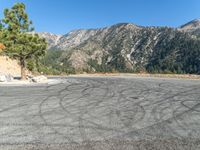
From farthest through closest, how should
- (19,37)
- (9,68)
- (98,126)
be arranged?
(9,68)
(19,37)
(98,126)

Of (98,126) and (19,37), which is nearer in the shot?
(98,126)

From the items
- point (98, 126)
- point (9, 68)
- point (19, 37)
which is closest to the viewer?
point (98, 126)

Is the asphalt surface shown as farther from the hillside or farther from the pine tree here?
the hillside

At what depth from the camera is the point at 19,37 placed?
39.6 metres

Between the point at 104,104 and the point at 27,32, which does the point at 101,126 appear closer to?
the point at 104,104

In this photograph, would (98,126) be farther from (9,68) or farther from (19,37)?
(9,68)

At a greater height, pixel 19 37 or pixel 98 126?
pixel 19 37

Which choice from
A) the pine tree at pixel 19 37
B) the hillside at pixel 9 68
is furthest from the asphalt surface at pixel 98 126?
the hillside at pixel 9 68

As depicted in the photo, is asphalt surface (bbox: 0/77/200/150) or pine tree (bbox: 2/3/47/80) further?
pine tree (bbox: 2/3/47/80)

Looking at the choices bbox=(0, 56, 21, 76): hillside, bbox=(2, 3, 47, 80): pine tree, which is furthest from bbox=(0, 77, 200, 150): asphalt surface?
bbox=(0, 56, 21, 76): hillside

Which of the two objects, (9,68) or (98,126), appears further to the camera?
(9,68)

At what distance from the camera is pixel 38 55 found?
42.7 meters

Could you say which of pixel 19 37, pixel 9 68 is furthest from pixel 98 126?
pixel 9 68

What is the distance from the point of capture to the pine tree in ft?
130
